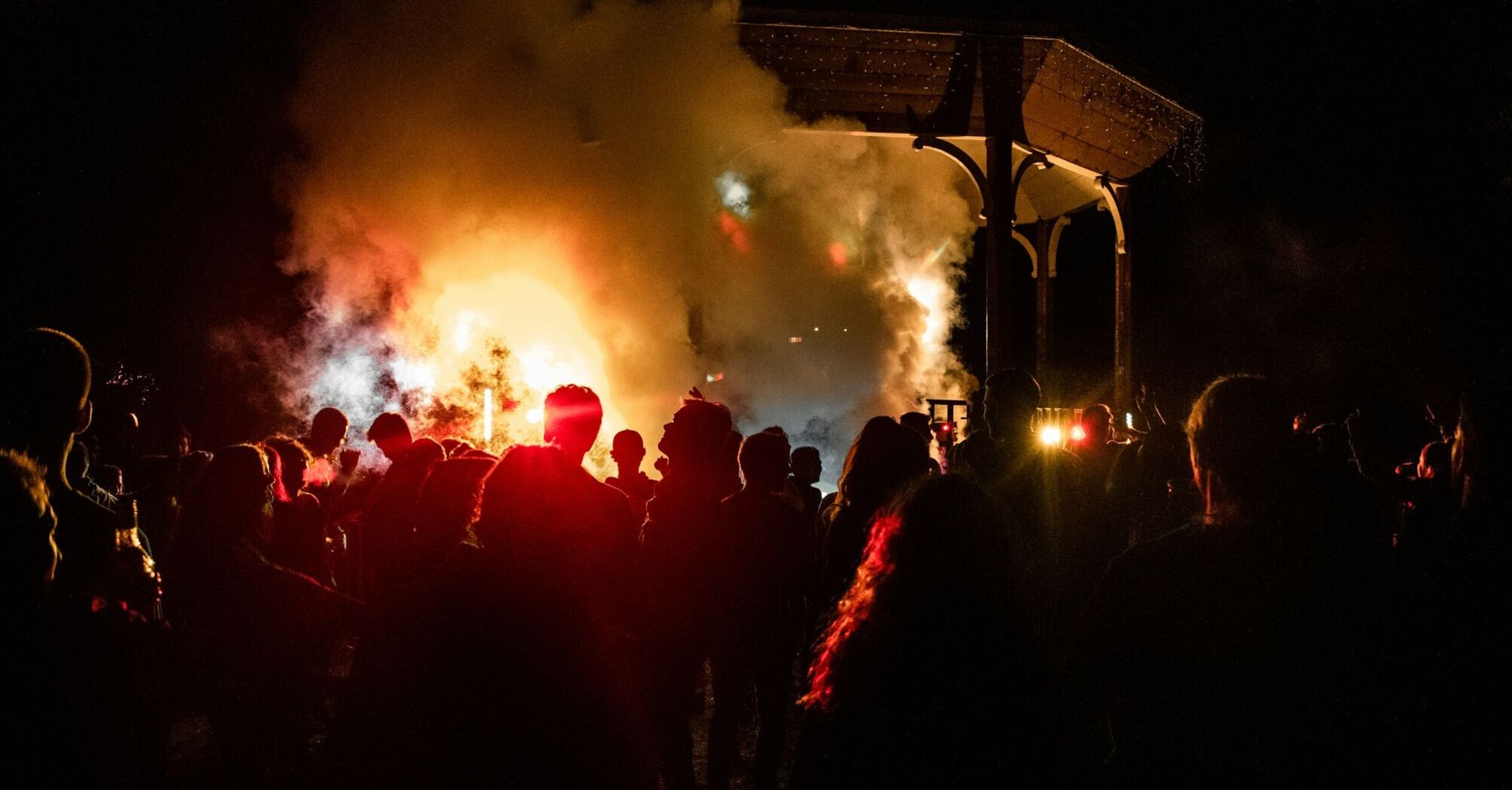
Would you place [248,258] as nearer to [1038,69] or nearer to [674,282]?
[674,282]

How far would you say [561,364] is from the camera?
8.75 m

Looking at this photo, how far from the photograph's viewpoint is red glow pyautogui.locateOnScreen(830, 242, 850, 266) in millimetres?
13500

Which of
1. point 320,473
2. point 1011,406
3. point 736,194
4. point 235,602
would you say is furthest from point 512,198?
point 1011,406

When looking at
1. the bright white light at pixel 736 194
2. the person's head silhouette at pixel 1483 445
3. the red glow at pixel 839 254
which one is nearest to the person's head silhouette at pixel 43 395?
the person's head silhouette at pixel 1483 445

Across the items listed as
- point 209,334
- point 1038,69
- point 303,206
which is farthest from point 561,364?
point 1038,69

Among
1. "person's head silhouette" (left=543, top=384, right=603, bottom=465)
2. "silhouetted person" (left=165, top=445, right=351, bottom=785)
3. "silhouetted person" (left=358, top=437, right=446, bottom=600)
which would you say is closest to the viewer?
"person's head silhouette" (left=543, top=384, right=603, bottom=465)

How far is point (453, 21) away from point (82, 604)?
275 inches

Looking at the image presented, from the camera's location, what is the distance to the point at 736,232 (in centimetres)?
1276

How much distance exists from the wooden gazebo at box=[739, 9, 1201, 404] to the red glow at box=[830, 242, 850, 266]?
2.90 m

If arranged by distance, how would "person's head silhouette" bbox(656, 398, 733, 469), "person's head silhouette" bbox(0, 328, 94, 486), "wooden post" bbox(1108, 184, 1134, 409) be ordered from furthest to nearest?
1. "wooden post" bbox(1108, 184, 1134, 409)
2. "person's head silhouette" bbox(656, 398, 733, 469)
3. "person's head silhouette" bbox(0, 328, 94, 486)

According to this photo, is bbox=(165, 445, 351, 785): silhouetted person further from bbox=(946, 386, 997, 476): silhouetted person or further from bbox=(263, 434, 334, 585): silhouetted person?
bbox=(946, 386, 997, 476): silhouetted person

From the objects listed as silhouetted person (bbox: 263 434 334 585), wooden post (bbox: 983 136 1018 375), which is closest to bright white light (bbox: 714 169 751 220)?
wooden post (bbox: 983 136 1018 375)

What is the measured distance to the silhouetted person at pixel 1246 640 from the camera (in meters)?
1.65

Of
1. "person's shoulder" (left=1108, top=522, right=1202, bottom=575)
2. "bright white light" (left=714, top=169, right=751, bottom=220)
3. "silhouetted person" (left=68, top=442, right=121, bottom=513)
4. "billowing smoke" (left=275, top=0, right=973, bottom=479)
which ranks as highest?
"bright white light" (left=714, top=169, right=751, bottom=220)
